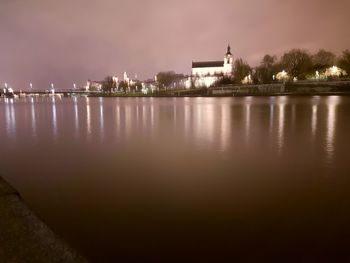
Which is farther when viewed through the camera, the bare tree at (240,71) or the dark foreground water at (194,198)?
the bare tree at (240,71)

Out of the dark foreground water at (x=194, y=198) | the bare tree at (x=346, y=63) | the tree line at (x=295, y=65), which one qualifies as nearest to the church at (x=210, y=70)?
the tree line at (x=295, y=65)

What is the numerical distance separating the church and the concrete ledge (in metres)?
154

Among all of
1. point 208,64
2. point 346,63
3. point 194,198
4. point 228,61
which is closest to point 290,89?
point 346,63

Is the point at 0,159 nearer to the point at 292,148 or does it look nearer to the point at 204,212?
the point at 204,212

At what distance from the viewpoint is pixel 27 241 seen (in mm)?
4059

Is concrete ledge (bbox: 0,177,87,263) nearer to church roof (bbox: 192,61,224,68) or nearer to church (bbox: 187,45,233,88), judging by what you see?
church (bbox: 187,45,233,88)

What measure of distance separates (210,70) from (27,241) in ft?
575

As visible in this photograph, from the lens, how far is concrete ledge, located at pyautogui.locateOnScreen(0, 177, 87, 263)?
3.71m

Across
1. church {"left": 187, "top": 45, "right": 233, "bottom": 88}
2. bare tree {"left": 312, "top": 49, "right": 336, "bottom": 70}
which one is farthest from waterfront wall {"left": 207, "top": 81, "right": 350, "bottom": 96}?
church {"left": 187, "top": 45, "right": 233, "bottom": 88}

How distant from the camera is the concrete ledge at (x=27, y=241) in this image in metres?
3.71

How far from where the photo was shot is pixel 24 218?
4777 mm

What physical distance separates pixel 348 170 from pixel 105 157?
7.51 metres

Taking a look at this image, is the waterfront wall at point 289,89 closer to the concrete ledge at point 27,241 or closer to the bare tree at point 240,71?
the bare tree at point 240,71

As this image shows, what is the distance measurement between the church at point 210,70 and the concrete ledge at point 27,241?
154035 millimetres
